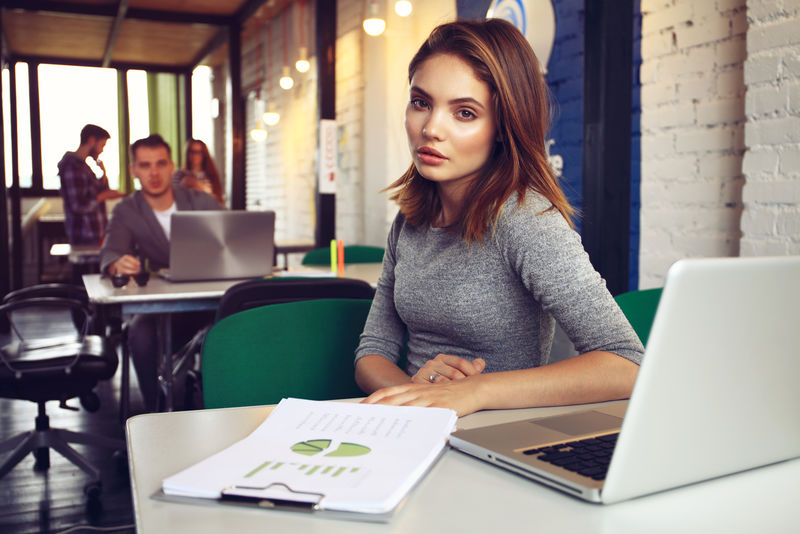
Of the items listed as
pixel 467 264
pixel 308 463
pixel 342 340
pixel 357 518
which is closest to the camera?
pixel 357 518

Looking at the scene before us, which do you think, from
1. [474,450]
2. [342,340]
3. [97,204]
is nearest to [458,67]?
[342,340]

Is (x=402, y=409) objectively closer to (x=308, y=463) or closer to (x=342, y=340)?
(x=308, y=463)

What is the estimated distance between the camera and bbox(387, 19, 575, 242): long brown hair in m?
1.32

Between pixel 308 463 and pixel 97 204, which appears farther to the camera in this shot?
pixel 97 204

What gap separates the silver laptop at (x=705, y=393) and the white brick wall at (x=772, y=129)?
1.26m

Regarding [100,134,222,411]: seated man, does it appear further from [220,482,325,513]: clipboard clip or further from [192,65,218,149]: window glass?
[192,65,218,149]: window glass

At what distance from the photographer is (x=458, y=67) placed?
4.37 ft

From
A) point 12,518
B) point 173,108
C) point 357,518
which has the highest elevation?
point 173,108

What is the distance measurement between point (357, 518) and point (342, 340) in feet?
2.97

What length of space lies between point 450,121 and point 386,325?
0.45 metres

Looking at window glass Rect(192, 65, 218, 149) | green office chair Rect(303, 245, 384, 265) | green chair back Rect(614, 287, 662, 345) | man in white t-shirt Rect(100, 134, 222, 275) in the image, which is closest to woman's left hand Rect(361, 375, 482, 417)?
green chair back Rect(614, 287, 662, 345)

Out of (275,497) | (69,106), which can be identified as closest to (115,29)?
(69,106)

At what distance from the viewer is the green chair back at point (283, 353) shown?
1.43 m

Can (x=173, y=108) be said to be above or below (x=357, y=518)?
above
